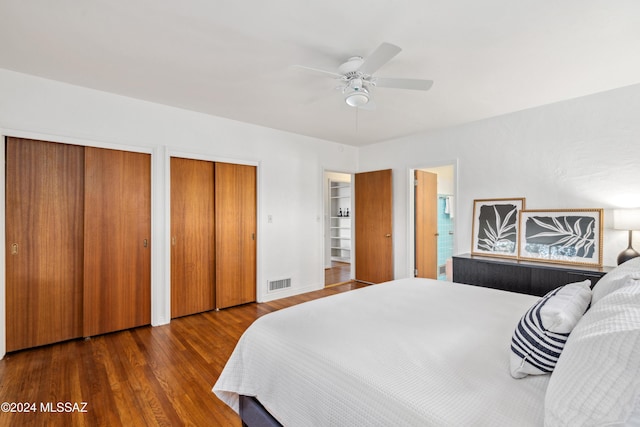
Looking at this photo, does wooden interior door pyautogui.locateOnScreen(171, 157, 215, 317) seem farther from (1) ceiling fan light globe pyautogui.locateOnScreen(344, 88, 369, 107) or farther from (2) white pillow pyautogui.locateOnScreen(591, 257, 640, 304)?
(2) white pillow pyautogui.locateOnScreen(591, 257, 640, 304)

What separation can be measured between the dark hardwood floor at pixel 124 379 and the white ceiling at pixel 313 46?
2422 mm

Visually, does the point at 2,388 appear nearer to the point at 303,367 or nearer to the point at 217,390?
the point at 217,390

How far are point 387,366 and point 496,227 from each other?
3241mm

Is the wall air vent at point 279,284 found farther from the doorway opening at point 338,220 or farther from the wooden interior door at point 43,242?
the doorway opening at point 338,220

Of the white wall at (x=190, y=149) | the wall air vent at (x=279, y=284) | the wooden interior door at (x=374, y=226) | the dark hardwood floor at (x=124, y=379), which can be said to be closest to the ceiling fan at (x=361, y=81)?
the white wall at (x=190, y=149)

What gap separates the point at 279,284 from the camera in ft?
14.4

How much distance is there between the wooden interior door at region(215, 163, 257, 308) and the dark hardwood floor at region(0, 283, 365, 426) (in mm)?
756

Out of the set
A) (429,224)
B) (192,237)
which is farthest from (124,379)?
(429,224)

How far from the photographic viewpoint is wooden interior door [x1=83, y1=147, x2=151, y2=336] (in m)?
3.02

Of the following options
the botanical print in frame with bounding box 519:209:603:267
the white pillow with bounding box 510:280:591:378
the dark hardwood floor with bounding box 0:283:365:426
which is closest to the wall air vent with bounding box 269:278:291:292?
the dark hardwood floor with bounding box 0:283:365:426

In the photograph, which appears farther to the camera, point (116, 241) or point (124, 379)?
point (116, 241)

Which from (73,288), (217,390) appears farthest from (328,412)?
(73,288)

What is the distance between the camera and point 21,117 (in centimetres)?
265

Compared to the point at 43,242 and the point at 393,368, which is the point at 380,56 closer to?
the point at 393,368
